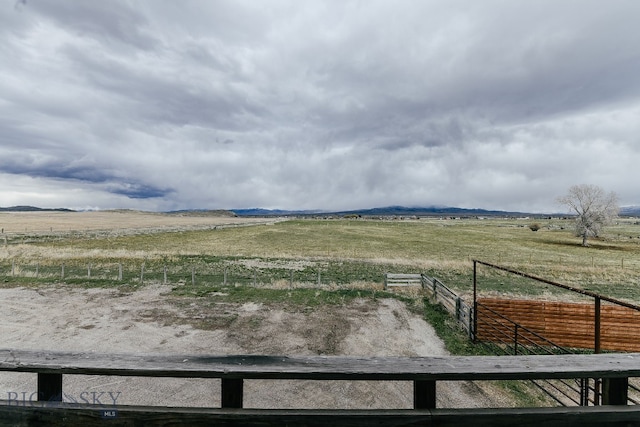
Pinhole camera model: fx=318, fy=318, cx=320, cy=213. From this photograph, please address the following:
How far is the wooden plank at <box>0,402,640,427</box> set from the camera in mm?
2117

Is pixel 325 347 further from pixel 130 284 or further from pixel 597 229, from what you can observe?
pixel 597 229

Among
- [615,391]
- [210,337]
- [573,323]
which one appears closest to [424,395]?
[615,391]

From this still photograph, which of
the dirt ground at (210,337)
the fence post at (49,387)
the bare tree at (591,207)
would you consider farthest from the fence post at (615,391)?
the bare tree at (591,207)

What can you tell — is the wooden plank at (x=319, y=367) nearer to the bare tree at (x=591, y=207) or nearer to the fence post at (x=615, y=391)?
the fence post at (x=615, y=391)

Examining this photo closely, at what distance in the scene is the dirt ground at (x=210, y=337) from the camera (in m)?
7.11

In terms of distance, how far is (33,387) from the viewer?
285 inches

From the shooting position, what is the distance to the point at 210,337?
34.8 ft

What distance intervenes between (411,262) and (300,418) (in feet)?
107

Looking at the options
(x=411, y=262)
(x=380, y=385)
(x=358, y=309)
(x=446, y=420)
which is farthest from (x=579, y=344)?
(x=411, y=262)

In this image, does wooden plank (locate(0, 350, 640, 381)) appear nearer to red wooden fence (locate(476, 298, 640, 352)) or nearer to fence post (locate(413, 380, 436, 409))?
fence post (locate(413, 380, 436, 409))

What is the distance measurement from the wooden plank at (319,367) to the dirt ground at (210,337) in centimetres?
428

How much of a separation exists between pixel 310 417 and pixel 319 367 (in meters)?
0.31

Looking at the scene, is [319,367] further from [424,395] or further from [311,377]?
[424,395]

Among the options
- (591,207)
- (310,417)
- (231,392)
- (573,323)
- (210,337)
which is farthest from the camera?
(591,207)
